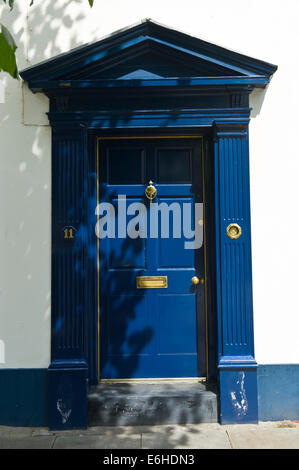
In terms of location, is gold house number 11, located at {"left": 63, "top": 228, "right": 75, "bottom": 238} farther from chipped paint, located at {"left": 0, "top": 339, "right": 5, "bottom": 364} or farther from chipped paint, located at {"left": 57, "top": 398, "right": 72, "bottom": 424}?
chipped paint, located at {"left": 57, "top": 398, "right": 72, "bottom": 424}

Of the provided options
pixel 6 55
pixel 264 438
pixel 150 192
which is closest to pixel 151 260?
pixel 150 192

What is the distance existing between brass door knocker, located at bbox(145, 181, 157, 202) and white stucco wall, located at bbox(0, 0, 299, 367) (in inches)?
38.6

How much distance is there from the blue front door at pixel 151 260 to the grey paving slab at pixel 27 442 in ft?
2.61

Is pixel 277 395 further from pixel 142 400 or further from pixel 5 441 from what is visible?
pixel 5 441

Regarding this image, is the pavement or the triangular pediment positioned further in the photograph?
the triangular pediment

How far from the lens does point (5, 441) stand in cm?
385

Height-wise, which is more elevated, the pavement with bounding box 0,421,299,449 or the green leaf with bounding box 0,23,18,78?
the green leaf with bounding box 0,23,18,78

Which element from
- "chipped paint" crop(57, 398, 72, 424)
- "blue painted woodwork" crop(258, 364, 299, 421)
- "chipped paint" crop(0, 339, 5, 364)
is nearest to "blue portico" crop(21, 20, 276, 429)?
"chipped paint" crop(57, 398, 72, 424)

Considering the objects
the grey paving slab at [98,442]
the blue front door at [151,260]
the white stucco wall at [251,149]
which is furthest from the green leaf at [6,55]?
the grey paving slab at [98,442]

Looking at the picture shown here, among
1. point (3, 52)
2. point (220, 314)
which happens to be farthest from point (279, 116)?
point (3, 52)

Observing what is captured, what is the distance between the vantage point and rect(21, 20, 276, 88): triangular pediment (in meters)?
4.12
